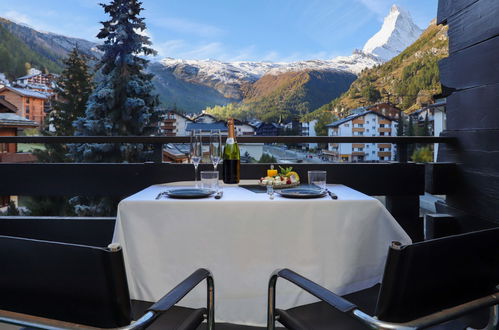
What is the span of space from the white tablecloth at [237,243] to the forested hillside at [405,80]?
14.6ft

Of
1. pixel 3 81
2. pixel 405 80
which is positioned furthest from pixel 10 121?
pixel 405 80

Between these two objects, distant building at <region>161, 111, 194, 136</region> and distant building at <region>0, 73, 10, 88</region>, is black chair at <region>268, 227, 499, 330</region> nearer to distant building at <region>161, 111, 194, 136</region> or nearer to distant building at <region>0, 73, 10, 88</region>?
distant building at <region>161, 111, 194, 136</region>

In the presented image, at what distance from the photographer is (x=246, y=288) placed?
49.9 inches

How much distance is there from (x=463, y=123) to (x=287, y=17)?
9.88m

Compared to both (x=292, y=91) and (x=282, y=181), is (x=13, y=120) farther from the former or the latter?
(x=282, y=181)

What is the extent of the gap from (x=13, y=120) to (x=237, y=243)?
37.1 ft

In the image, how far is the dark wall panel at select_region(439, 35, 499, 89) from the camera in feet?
5.92

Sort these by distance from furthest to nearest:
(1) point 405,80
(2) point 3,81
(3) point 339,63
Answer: (2) point 3,81, (3) point 339,63, (1) point 405,80

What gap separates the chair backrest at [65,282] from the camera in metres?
0.72

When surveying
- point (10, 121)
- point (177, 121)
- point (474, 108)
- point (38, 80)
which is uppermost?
point (38, 80)

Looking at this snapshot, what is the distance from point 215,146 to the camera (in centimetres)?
172

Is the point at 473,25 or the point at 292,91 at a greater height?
the point at 292,91

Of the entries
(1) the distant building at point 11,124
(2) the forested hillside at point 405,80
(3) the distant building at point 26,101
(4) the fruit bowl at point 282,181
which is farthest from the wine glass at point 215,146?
(3) the distant building at point 26,101

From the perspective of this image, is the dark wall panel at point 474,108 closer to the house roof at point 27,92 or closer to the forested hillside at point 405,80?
the forested hillside at point 405,80
